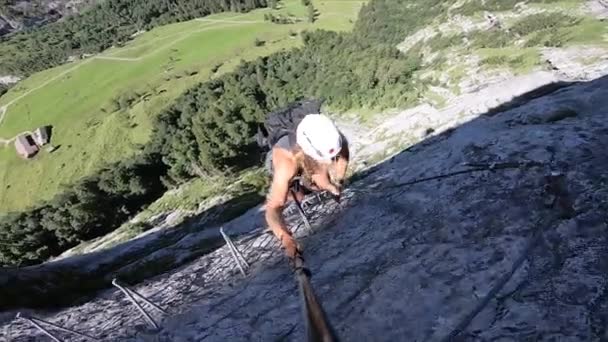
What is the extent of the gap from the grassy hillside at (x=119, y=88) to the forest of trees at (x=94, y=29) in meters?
5.73

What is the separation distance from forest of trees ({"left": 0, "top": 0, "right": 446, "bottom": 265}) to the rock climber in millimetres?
26688

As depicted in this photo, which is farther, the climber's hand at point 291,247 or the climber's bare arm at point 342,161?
the climber's bare arm at point 342,161

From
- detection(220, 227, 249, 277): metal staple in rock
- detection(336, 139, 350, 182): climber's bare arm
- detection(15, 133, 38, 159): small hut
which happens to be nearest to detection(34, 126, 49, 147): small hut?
detection(15, 133, 38, 159): small hut

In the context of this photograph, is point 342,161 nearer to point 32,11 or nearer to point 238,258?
point 238,258

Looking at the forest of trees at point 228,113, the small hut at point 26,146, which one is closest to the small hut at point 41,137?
the small hut at point 26,146

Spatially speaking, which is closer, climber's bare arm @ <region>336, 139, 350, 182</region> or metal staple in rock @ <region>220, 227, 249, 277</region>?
climber's bare arm @ <region>336, 139, 350, 182</region>

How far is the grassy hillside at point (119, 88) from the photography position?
75.3 metres

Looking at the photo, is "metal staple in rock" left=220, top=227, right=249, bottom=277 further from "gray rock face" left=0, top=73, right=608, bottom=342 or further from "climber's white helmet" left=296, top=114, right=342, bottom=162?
"climber's white helmet" left=296, top=114, right=342, bottom=162

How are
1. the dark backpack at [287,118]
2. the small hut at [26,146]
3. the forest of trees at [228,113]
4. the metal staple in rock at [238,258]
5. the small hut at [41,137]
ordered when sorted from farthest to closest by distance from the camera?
1. the small hut at [41,137]
2. the small hut at [26,146]
3. the forest of trees at [228,113]
4. the metal staple in rock at [238,258]
5. the dark backpack at [287,118]

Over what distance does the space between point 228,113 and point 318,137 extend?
52099 millimetres

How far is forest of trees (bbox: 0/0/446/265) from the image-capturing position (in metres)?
44.8

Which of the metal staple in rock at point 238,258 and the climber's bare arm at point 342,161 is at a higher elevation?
the climber's bare arm at point 342,161

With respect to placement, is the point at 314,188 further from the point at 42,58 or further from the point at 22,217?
the point at 42,58

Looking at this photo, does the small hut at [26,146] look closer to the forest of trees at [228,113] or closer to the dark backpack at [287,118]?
the forest of trees at [228,113]
